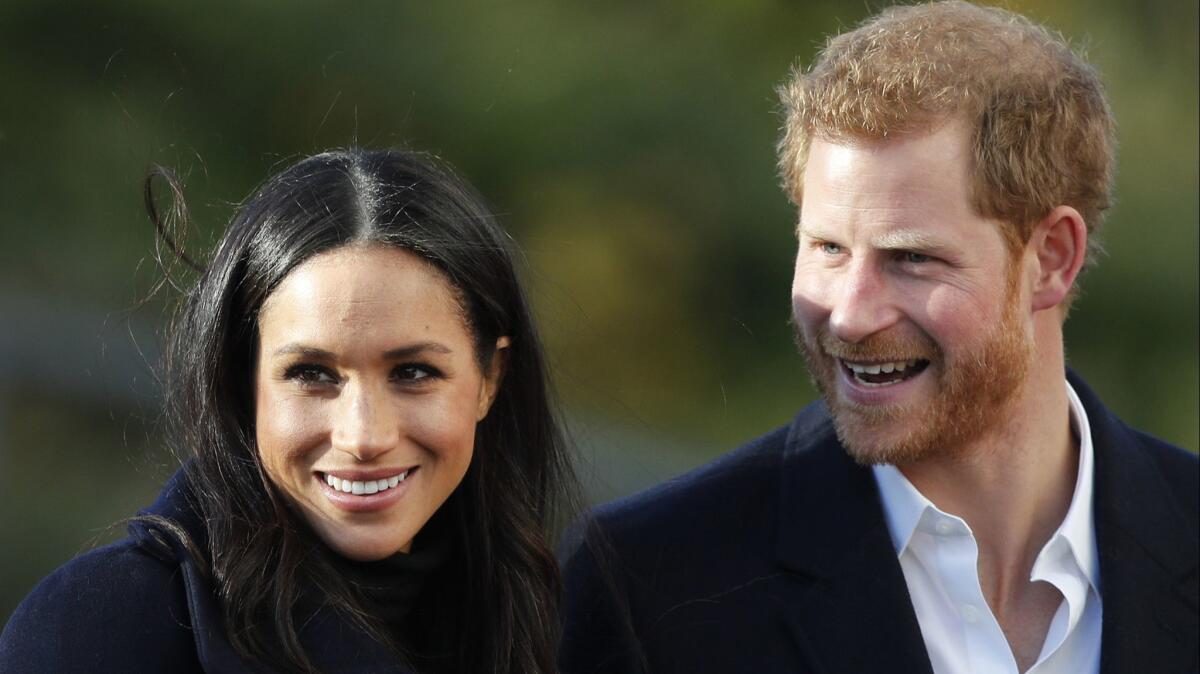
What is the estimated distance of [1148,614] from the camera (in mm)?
3055

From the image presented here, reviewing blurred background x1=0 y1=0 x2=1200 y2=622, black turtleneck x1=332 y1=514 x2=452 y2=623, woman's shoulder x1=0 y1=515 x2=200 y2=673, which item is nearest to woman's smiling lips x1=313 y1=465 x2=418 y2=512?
black turtleneck x1=332 y1=514 x2=452 y2=623

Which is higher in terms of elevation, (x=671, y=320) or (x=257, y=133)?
(x=257, y=133)

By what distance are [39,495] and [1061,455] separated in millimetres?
3346

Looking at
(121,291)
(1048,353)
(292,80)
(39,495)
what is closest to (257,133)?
(292,80)

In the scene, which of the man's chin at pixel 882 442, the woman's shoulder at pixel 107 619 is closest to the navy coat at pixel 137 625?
the woman's shoulder at pixel 107 619

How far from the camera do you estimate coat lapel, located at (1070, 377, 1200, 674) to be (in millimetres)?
3020

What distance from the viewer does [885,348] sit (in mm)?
3000

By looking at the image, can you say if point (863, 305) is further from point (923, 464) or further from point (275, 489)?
point (275, 489)

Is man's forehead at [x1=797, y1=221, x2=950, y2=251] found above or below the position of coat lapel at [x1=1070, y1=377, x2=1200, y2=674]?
above

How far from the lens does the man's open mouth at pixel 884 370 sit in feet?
9.99

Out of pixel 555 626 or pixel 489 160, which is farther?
Result: pixel 489 160

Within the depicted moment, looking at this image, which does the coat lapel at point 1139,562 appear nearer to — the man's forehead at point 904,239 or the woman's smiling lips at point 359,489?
the man's forehead at point 904,239

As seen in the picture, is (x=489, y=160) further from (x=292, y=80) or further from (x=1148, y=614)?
(x=1148, y=614)

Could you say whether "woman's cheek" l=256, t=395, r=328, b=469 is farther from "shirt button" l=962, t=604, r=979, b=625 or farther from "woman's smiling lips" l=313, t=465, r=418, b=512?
"shirt button" l=962, t=604, r=979, b=625
